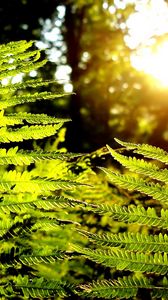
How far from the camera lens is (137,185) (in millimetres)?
823

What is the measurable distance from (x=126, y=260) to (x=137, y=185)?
→ 14 cm

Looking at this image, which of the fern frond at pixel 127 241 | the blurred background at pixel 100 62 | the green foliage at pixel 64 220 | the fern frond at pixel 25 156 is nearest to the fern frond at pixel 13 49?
the green foliage at pixel 64 220

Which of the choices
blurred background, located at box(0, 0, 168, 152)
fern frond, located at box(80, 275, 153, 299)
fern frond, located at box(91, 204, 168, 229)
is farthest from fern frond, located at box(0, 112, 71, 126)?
blurred background, located at box(0, 0, 168, 152)

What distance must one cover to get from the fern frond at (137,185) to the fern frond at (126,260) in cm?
12

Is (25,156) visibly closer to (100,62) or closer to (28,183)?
(28,183)

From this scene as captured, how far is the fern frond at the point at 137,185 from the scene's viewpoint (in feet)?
2.67

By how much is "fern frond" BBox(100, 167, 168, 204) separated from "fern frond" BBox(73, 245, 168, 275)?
121mm

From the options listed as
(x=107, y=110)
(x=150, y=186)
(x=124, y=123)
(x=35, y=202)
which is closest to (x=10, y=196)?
(x=35, y=202)

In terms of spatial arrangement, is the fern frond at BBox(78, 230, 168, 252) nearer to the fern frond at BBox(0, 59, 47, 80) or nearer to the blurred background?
the fern frond at BBox(0, 59, 47, 80)

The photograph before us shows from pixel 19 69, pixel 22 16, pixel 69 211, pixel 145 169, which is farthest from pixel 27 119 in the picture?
pixel 22 16

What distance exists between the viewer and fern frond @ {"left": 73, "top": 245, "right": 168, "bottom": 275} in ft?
2.44

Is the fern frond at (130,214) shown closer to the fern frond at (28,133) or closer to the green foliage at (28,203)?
the green foliage at (28,203)

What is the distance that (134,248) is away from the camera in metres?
0.76

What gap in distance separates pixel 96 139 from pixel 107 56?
114 inches
